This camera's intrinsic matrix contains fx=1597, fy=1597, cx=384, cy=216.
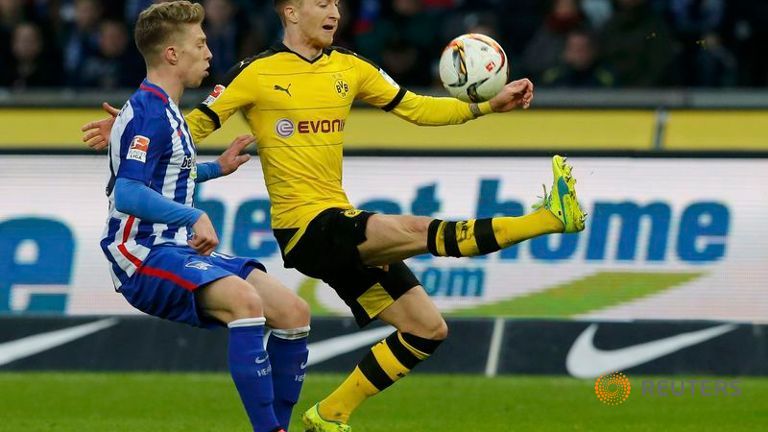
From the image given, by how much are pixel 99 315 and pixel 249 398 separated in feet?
12.1

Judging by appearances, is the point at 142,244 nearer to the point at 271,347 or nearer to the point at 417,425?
the point at 271,347

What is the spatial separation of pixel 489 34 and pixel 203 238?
7616mm

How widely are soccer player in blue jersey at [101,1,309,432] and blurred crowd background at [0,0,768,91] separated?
659cm

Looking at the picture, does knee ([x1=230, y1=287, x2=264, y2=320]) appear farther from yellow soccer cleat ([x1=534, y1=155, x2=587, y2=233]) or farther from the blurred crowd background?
the blurred crowd background

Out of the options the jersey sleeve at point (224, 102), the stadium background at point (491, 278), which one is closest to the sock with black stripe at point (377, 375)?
the jersey sleeve at point (224, 102)

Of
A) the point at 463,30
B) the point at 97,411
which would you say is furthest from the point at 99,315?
the point at 463,30

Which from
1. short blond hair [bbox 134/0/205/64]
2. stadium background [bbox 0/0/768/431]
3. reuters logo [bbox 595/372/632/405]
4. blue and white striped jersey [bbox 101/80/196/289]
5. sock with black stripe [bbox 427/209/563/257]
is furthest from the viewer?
stadium background [bbox 0/0/768/431]

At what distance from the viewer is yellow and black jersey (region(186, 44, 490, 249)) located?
7.51m

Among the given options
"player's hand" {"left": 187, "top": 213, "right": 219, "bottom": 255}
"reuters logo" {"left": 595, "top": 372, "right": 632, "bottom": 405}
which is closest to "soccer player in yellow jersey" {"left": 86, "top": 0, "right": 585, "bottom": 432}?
"player's hand" {"left": 187, "top": 213, "right": 219, "bottom": 255}

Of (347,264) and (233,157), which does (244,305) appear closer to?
(347,264)

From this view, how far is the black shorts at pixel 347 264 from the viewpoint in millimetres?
7328

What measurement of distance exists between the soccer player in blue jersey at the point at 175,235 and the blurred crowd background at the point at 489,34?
21.6 ft

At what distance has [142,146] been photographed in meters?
6.64

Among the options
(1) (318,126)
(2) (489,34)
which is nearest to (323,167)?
(1) (318,126)
